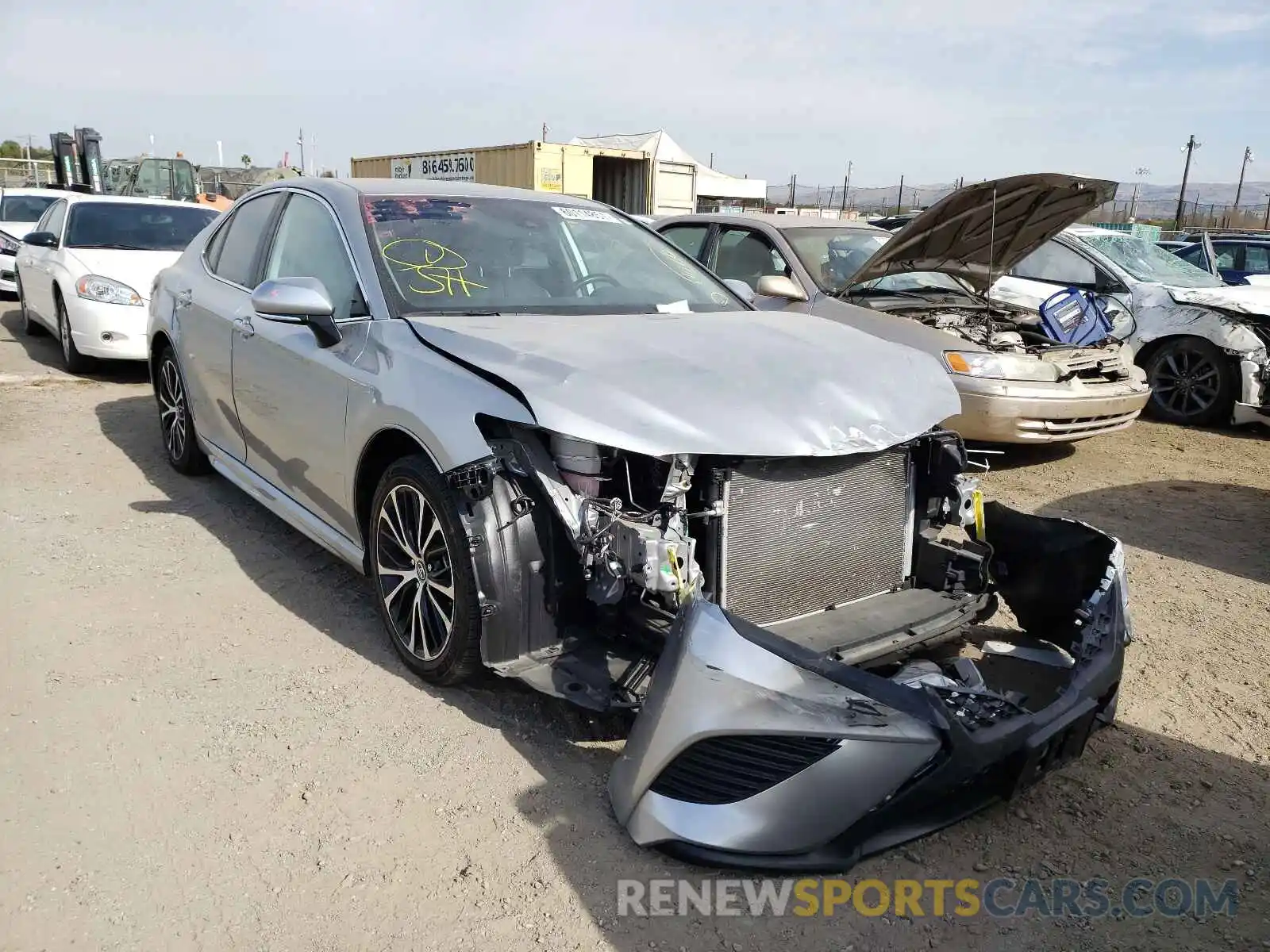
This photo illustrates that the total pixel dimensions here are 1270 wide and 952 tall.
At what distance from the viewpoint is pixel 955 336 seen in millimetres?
6227

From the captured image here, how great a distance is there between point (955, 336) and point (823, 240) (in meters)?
1.42

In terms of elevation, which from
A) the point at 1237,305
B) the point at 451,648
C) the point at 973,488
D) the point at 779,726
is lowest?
the point at 451,648

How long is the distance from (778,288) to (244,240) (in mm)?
3255

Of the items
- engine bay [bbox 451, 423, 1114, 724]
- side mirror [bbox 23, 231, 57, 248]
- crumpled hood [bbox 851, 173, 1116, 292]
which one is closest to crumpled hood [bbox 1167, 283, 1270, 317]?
crumpled hood [bbox 851, 173, 1116, 292]

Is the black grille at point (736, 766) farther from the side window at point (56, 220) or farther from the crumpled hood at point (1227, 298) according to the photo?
the side window at point (56, 220)

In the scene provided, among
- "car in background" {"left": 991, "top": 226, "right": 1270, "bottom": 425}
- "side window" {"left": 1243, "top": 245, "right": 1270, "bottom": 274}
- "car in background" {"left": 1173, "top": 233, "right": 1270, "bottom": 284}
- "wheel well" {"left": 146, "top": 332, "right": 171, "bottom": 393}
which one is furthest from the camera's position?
"side window" {"left": 1243, "top": 245, "right": 1270, "bottom": 274}

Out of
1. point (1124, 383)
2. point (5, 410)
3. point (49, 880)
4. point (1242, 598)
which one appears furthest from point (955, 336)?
point (5, 410)

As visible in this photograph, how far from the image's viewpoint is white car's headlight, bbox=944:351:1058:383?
6.06 meters

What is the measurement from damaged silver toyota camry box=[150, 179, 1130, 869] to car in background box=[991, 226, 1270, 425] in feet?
15.9

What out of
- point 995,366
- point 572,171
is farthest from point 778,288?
point 572,171

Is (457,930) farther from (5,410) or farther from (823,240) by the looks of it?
Answer: (5,410)

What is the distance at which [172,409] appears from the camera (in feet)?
17.8

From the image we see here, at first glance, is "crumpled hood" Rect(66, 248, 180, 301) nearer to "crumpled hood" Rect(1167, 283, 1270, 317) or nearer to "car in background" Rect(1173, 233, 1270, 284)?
"crumpled hood" Rect(1167, 283, 1270, 317)

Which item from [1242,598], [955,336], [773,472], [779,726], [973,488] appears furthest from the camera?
[955,336]
